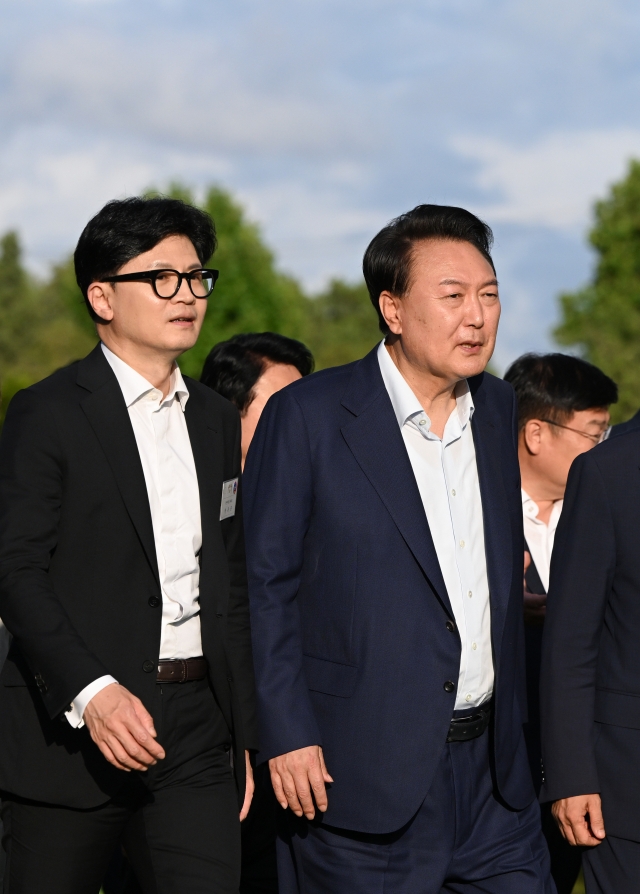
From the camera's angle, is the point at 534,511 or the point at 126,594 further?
the point at 534,511

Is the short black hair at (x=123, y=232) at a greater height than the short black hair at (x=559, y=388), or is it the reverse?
the short black hair at (x=123, y=232)

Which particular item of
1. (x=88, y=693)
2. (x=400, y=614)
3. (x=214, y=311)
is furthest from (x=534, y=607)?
(x=214, y=311)

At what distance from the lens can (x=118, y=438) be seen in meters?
4.07

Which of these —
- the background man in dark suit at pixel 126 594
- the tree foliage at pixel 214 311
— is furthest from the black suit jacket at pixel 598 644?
the tree foliage at pixel 214 311

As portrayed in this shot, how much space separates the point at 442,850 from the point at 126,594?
1.24 metres

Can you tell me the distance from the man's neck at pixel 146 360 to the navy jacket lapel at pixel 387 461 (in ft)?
1.93

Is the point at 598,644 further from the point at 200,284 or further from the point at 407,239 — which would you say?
the point at 200,284

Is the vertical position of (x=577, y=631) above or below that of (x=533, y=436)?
below

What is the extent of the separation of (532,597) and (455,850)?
61.2 inches

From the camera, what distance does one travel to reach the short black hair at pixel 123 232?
425cm

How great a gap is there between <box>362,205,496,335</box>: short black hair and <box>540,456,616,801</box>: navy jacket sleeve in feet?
2.84

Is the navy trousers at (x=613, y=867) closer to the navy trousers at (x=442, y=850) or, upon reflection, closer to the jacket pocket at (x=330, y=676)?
the navy trousers at (x=442, y=850)

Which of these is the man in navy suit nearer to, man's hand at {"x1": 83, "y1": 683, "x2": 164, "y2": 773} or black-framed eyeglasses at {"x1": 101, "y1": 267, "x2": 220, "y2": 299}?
black-framed eyeglasses at {"x1": 101, "y1": 267, "x2": 220, "y2": 299}

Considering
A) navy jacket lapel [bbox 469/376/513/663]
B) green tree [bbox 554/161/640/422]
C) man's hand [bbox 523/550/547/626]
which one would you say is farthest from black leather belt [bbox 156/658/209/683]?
green tree [bbox 554/161/640/422]
